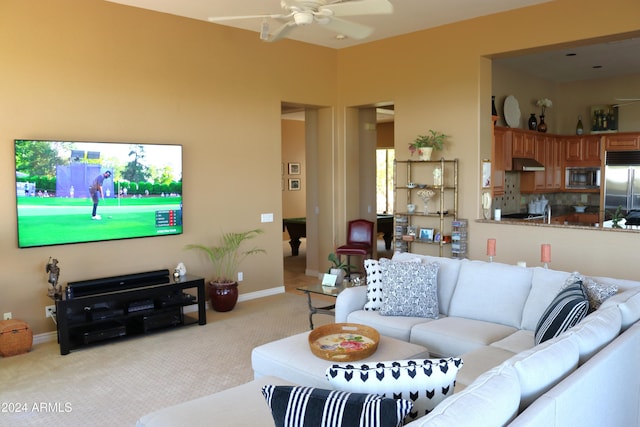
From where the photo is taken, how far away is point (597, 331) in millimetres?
2504

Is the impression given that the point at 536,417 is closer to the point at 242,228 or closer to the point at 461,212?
the point at 461,212

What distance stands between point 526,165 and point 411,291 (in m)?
4.61

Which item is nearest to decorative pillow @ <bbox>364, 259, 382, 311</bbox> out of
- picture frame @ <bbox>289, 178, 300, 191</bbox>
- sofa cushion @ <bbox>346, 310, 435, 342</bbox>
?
sofa cushion @ <bbox>346, 310, 435, 342</bbox>

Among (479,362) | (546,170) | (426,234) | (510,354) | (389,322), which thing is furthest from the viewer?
(546,170)

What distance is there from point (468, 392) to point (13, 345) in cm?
441

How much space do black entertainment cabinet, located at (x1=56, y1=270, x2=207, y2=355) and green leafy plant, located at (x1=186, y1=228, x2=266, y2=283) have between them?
655 millimetres

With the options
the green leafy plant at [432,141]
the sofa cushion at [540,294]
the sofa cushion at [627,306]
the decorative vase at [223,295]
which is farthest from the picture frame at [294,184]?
the sofa cushion at [627,306]

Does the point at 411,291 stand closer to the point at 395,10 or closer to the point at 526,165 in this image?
the point at 395,10

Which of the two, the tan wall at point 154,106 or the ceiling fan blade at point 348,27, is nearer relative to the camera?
the ceiling fan blade at point 348,27

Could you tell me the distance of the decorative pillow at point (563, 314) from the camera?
9.45 feet

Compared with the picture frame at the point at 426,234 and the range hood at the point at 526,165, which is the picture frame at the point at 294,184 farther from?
the picture frame at the point at 426,234

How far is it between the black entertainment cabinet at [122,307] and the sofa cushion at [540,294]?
335cm

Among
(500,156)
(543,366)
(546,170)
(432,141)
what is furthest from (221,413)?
(546,170)

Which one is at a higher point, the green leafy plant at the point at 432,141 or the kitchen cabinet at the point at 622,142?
the kitchen cabinet at the point at 622,142
